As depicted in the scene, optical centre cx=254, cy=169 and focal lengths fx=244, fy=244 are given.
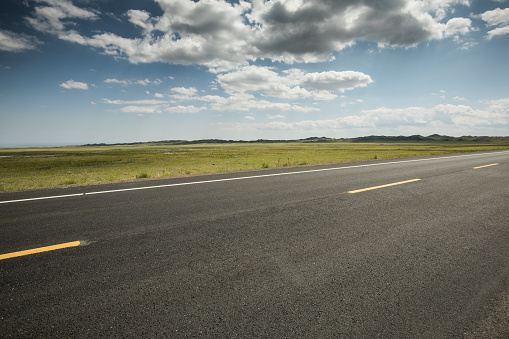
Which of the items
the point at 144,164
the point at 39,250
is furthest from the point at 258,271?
the point at 144,164

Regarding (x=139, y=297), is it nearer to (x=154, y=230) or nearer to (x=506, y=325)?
(x=154, y=230)

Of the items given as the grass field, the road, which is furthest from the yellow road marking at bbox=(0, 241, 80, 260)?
the grass field

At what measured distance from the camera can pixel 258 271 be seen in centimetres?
288

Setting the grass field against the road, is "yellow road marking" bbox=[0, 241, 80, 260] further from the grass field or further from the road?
the grass field

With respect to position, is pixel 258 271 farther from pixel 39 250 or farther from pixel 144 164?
pixel 144 164

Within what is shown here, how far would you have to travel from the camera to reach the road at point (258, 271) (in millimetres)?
2135

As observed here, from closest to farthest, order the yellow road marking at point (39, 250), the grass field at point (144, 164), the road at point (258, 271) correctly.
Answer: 1. the road at point (258, 271)
2. the yellow road marking at point (39, 250)
3. the grass field at point (144, 164)

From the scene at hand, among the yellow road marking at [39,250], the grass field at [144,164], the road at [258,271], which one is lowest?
the grass field at [144,164]

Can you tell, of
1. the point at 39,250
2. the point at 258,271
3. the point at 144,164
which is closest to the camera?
the point at 258,271

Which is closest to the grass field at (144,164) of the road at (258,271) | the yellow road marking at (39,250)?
the yellow road marking at (39,250)

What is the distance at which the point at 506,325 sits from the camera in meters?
2.21

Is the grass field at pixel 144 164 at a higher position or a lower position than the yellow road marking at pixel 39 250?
lower

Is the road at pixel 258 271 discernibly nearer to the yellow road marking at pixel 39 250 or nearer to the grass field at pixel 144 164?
the yellow road marking at pixel 39 250

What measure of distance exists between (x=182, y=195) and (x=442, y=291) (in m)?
5.80
